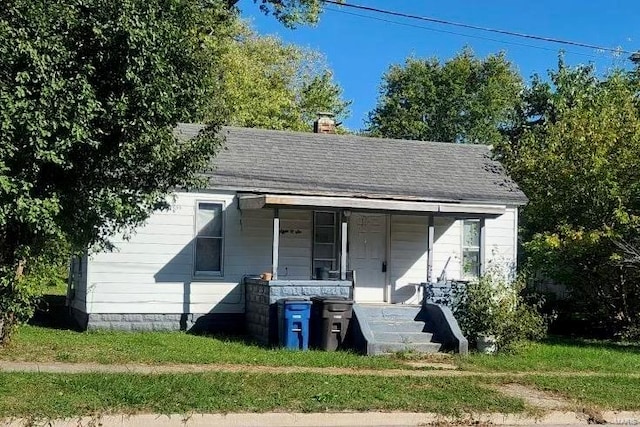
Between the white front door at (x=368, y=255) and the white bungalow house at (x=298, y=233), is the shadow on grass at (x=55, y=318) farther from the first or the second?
the white front door at (x=368, y=255)

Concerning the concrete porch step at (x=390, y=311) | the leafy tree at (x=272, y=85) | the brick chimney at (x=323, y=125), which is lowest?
the concrete porch step at (x=390, y=311)

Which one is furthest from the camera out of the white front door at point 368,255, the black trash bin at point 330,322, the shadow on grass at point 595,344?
the white front door at point 368,255

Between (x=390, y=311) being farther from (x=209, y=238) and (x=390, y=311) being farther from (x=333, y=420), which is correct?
(x=333, y=420)

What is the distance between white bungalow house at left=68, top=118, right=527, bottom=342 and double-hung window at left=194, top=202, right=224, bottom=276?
2cm

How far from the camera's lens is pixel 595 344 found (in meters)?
17.2

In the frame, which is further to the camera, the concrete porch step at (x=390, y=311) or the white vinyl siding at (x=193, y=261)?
the white vinyl siding at (x=193, y=261)

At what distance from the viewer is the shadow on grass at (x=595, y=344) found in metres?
16.4

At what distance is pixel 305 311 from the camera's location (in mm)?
14344

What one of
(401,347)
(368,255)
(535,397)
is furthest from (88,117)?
(368,255)

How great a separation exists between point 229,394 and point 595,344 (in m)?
11.0

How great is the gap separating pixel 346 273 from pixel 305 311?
2618mm

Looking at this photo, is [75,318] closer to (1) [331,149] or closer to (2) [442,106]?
(1) [331,149]

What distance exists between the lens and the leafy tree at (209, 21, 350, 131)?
35031 mm

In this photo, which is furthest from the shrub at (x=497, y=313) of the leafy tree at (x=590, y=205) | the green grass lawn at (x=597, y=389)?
the green grass lawn at (x=597, y=389)
